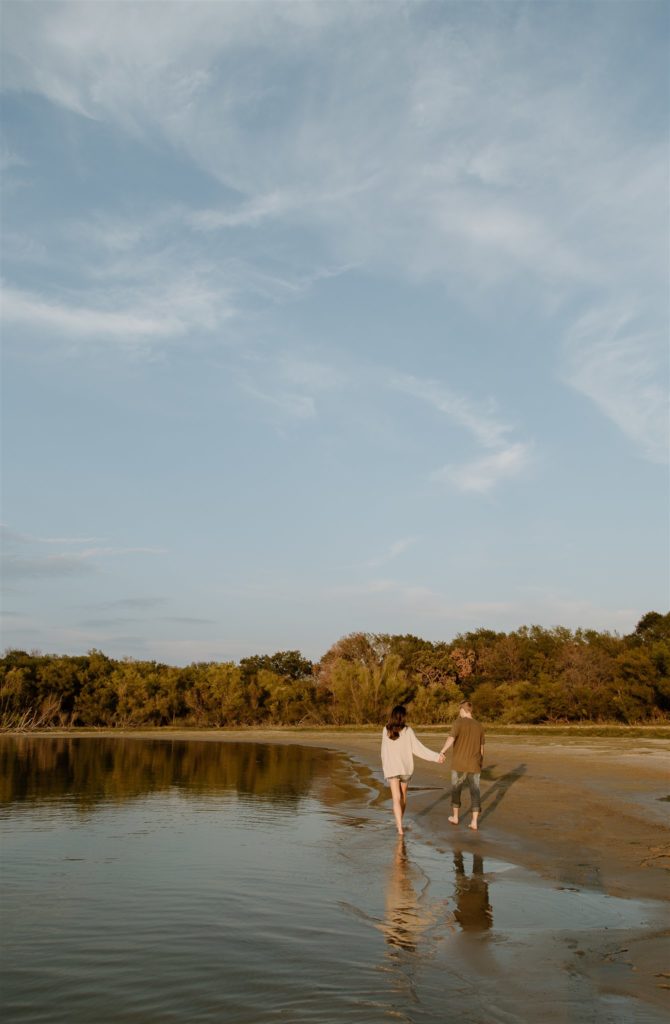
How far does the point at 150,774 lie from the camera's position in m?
23.1

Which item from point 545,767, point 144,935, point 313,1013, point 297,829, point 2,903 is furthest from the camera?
point 545,767

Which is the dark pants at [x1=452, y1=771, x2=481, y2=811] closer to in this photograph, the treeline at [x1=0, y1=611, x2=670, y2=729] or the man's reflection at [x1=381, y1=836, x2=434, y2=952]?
the man's reflection at [x1=381, y1=836, x2=434, y2=952]

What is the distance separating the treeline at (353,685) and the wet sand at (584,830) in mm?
29827

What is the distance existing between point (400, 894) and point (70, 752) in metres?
29.9

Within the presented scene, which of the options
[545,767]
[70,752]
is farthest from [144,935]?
[70,752]

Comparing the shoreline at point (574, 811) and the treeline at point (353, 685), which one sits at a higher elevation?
the treeline at point (353, 685)

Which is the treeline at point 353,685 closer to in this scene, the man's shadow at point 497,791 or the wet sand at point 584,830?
the wet sand at point 584,830

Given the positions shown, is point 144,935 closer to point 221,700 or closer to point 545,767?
point 545,767

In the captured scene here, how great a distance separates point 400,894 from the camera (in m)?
8.02

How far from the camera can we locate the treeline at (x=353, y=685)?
5481cm

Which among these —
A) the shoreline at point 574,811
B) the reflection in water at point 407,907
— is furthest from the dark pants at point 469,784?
the reflection in water at point 407,907

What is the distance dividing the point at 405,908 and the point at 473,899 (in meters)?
0.78

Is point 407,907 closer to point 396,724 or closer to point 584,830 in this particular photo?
point 396,724

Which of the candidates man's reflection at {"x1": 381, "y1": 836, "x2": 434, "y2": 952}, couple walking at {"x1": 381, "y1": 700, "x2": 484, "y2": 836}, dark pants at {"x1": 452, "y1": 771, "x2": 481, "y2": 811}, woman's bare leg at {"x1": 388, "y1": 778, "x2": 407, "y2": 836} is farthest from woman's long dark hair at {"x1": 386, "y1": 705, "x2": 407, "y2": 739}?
man's reflection at {"x1": 381, "y1": 836, "x2": 434, "y2": 952}
